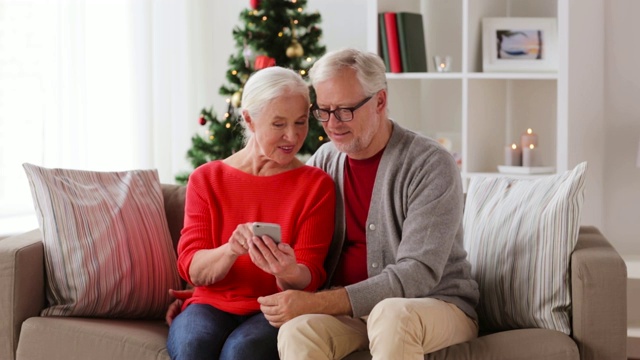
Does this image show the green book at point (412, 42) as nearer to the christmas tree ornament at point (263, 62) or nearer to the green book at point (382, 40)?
the green book at point (382, 40)

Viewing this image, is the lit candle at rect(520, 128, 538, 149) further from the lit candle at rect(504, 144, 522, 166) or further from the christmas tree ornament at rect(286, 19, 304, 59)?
the christmas tree ornament at rect(286, 19, 304, 59)

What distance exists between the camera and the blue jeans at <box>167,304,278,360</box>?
2350 millimetres

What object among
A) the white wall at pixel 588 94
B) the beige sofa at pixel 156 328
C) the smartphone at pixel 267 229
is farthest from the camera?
the white wall at pixel 588 94

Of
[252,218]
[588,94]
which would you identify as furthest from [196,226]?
[588,94]

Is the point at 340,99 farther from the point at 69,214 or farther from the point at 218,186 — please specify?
the point at 69,214

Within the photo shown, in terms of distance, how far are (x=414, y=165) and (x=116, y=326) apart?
94 centimetres

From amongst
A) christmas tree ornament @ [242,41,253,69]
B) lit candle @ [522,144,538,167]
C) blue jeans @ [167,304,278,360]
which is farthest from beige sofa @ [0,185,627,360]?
christmas tree ornament @ [242,41,253,69]

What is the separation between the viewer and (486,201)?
9.39 ft

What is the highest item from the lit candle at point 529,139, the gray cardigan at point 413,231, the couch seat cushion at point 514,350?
the lit candle at point 529,139

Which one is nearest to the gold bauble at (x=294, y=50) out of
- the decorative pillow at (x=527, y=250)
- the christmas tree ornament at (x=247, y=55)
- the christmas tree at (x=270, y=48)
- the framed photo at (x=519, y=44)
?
the christmas tree at (x=270, y=48)

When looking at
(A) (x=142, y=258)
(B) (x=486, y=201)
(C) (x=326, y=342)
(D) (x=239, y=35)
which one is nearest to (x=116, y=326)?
(A) (x=142, y=258)

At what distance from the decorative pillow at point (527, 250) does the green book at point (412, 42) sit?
152cm

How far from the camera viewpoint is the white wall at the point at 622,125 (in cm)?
411

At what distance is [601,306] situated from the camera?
8.07 ft
